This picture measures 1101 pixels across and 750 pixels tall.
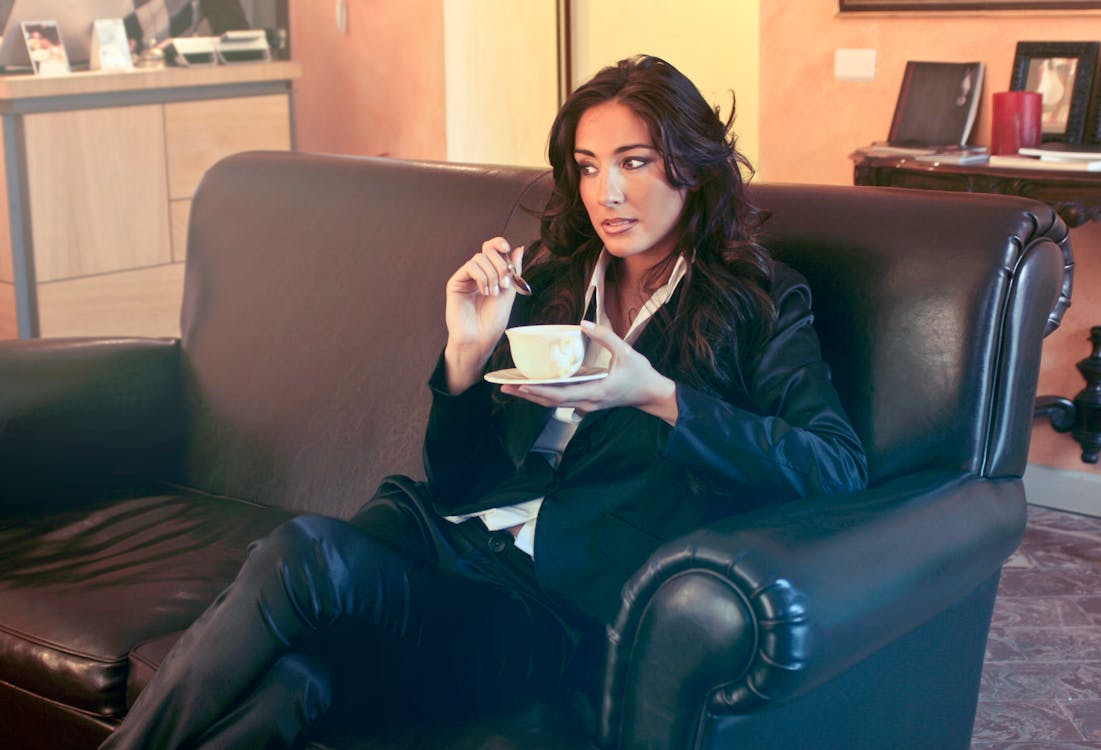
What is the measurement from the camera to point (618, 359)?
154cm

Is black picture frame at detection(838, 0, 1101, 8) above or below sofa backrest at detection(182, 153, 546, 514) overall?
above

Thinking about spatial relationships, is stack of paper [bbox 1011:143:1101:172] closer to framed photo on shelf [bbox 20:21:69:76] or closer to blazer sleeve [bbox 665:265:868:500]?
blazer sleeve [bbox 665:265:868:500]

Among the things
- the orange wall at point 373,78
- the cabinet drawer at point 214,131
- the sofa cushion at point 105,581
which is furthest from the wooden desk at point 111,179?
the sofa cushion at point 105,581

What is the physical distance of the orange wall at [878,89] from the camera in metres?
3.68

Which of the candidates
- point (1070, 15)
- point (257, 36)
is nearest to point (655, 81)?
point (1070, 15)

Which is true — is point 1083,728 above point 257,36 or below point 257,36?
below

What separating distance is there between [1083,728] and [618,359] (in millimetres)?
1449

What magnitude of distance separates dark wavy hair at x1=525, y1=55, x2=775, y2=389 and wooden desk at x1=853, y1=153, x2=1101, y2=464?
178 centimetres

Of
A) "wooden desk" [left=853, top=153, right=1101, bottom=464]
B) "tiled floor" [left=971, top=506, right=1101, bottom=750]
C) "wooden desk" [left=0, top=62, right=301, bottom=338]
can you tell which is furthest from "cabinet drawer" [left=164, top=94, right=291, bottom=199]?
"tiled floor" [left=971, top=506, right=1101, bottom=750]

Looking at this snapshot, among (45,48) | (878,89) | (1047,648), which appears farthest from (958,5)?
(45,48)

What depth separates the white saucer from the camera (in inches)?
59.4

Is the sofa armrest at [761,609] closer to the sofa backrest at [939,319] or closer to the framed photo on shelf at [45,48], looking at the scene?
the sofa backrest at [939,319]

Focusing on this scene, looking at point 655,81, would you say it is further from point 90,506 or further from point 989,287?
point 90,506

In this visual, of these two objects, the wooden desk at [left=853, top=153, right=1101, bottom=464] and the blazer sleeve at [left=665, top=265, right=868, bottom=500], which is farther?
the wooden desk at [left=853, top=153, right=1101, bottom=464]
